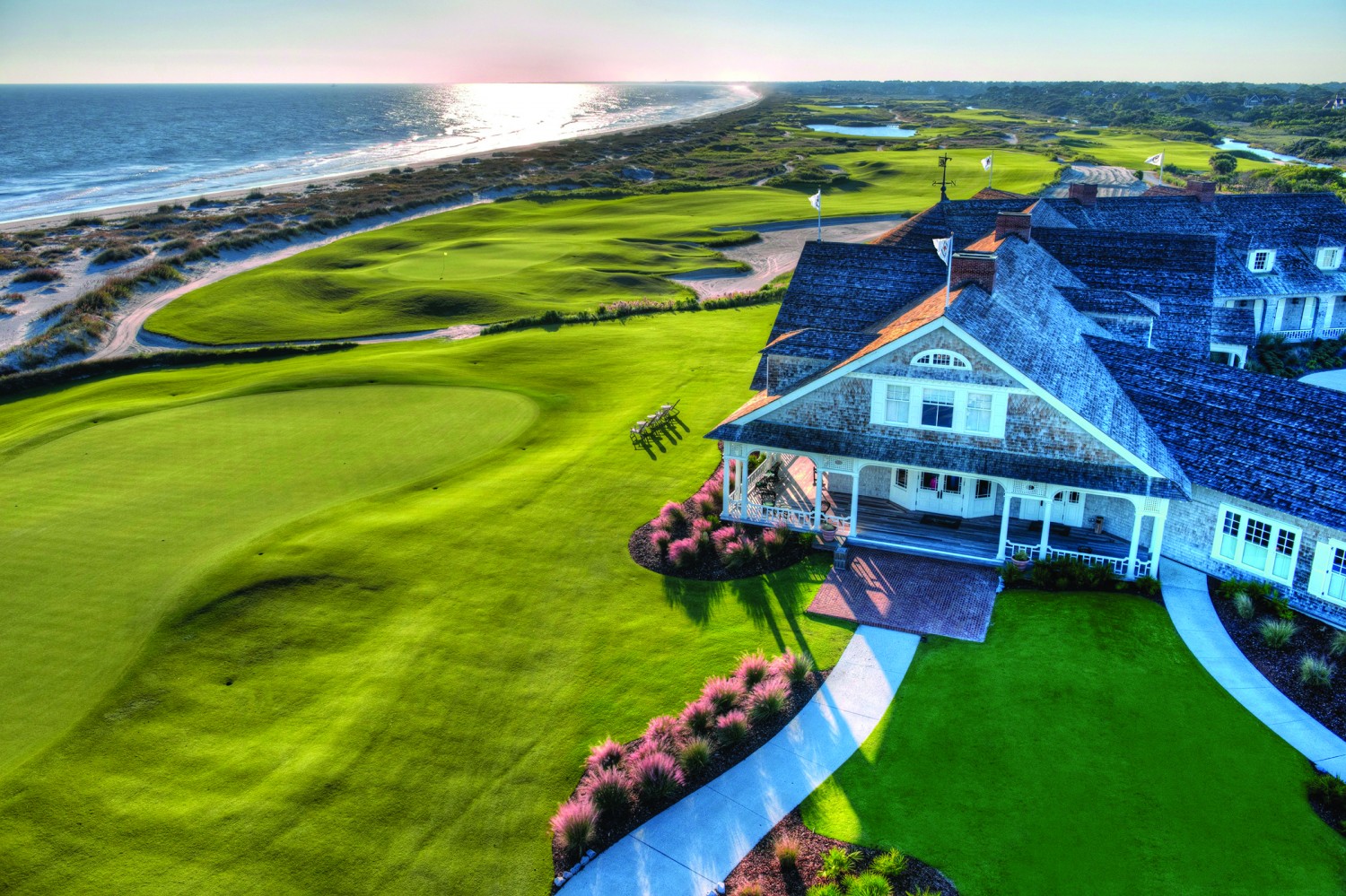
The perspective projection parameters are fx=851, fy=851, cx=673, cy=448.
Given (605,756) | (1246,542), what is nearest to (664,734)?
(605,756)

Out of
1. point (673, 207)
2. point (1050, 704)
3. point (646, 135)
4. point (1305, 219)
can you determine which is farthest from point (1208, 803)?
point (646, 135)

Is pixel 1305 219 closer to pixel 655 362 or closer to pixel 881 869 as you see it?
A: pixel 655 362

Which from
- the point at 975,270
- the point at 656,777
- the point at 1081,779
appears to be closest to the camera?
the point at 656,777

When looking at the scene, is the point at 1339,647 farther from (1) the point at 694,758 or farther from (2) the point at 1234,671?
(1) the point at 694,758

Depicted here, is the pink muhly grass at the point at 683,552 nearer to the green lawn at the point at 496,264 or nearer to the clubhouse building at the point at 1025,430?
the clubhouse building at the point at 1025,430

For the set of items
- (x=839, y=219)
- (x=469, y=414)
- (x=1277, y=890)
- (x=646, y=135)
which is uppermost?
(x=646, y=135)

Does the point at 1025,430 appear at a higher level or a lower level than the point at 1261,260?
lower
